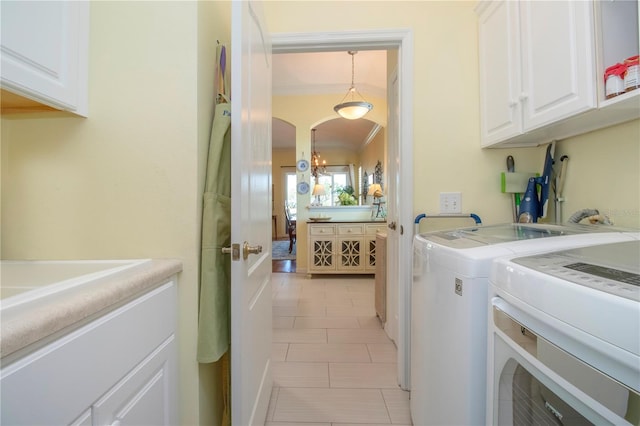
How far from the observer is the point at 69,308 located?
0.58 metres

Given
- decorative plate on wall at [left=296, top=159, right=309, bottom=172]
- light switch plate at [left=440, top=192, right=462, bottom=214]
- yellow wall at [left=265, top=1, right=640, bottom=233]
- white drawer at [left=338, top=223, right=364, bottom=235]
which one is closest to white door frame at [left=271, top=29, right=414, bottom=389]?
yellow wall at [left=265, top=1, right=640, bottom=233]

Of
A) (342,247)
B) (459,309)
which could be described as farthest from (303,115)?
(459,309)

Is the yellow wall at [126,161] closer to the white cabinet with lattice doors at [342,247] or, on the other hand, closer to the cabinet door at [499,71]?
the cabinet door at [499,71]

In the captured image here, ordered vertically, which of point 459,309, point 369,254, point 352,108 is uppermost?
point 352,108

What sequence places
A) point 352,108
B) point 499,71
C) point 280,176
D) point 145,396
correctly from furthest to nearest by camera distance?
1. point 280,176
2. point 352,108
3. point 499,71
4. point 145,396

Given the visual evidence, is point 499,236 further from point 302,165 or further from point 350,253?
point 302,165

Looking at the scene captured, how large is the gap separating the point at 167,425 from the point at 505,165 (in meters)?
2.05

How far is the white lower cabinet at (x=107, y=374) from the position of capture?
505 millimetres

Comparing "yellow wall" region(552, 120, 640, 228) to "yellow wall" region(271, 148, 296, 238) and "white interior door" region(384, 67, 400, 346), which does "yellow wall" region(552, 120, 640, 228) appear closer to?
"white interior door" region(384, 67, 400, 346)

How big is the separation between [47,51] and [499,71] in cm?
190

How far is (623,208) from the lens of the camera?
3.91 ft

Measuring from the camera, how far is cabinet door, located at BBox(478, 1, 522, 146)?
1375mm

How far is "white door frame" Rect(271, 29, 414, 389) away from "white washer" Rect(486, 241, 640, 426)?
3.07 ft

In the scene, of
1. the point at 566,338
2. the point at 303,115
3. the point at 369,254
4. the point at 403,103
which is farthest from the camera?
the point at 303,115
